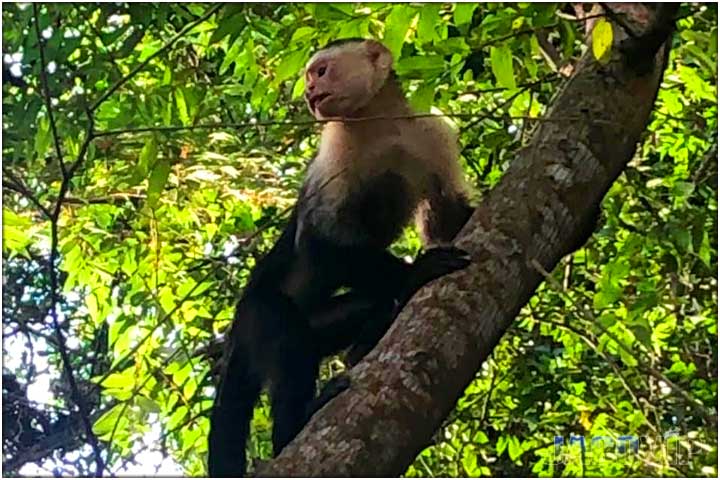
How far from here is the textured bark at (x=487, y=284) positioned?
175cm

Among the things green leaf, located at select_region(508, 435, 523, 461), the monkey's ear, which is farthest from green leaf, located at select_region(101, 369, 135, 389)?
green leaf, located at select_region(508, 435, 523, 461)

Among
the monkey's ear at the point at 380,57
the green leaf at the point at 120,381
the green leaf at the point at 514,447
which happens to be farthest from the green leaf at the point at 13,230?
the green leaf at the point at 514,447

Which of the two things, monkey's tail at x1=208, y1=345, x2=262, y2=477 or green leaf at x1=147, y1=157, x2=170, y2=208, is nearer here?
green leaf at x1=147, y1=157, x2=170, y2=208

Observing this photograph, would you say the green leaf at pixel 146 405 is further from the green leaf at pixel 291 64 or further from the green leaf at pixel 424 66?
the green leaf at pixel 424 66

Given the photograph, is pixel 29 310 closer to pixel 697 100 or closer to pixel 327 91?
pixel 327 91

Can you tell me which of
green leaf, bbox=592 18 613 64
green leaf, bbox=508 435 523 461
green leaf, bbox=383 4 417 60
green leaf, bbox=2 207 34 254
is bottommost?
green leaf, bbox=508 435 523 461

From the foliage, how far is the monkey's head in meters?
0.12

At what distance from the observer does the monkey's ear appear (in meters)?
3.36

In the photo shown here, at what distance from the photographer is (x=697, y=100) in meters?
4.01

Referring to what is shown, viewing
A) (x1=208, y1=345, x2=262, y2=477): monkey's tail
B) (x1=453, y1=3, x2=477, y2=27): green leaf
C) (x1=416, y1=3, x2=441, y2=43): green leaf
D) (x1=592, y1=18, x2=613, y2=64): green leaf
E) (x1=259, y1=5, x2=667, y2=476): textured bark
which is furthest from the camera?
(x1=208, y1=345, x2=262, y2=477): monkey's tail

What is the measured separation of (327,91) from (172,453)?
4.56 ft

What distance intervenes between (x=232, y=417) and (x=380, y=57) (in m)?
1.28

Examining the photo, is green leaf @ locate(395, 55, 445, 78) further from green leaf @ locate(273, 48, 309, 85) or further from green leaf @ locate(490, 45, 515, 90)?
green leaf @ locate(273, 48, 309, 85)

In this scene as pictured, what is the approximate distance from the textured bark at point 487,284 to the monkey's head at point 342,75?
0.94m
